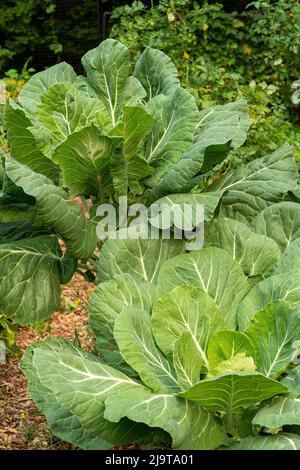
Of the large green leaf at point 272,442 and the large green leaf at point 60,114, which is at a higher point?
the large green leaf at point 60,114

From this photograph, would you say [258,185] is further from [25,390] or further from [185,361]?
[25,390]

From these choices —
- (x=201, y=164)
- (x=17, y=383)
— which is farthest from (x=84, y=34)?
(x=201, y=164)

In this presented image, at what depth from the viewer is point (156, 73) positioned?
3.51 m

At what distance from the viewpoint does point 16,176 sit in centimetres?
282

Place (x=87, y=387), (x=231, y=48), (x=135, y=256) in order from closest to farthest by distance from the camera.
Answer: (x=87, y=387), (x=135, y=256), (x=231, y=48)

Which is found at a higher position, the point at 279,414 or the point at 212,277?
the point at 212,277

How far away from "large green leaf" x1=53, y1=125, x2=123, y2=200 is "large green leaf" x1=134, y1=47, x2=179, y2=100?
56 cm

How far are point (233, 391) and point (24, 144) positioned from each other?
142 centimetres

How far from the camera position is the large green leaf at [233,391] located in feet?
7.29

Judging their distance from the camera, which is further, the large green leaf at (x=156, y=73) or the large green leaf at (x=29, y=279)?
the large green leaf at (x=156, y=73)

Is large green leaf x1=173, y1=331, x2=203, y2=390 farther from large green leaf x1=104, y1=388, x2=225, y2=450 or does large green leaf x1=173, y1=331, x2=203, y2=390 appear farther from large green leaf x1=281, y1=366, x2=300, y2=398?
large green leaf x1=281, y1=366, x2=300, y2=398

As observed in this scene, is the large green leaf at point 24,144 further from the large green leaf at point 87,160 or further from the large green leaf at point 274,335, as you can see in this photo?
the large green leaf at point 274,335

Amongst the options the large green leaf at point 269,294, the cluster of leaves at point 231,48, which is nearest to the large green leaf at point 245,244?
the large green leaf at point 269,294

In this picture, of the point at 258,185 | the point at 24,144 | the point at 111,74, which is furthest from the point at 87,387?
the point at 111,74
